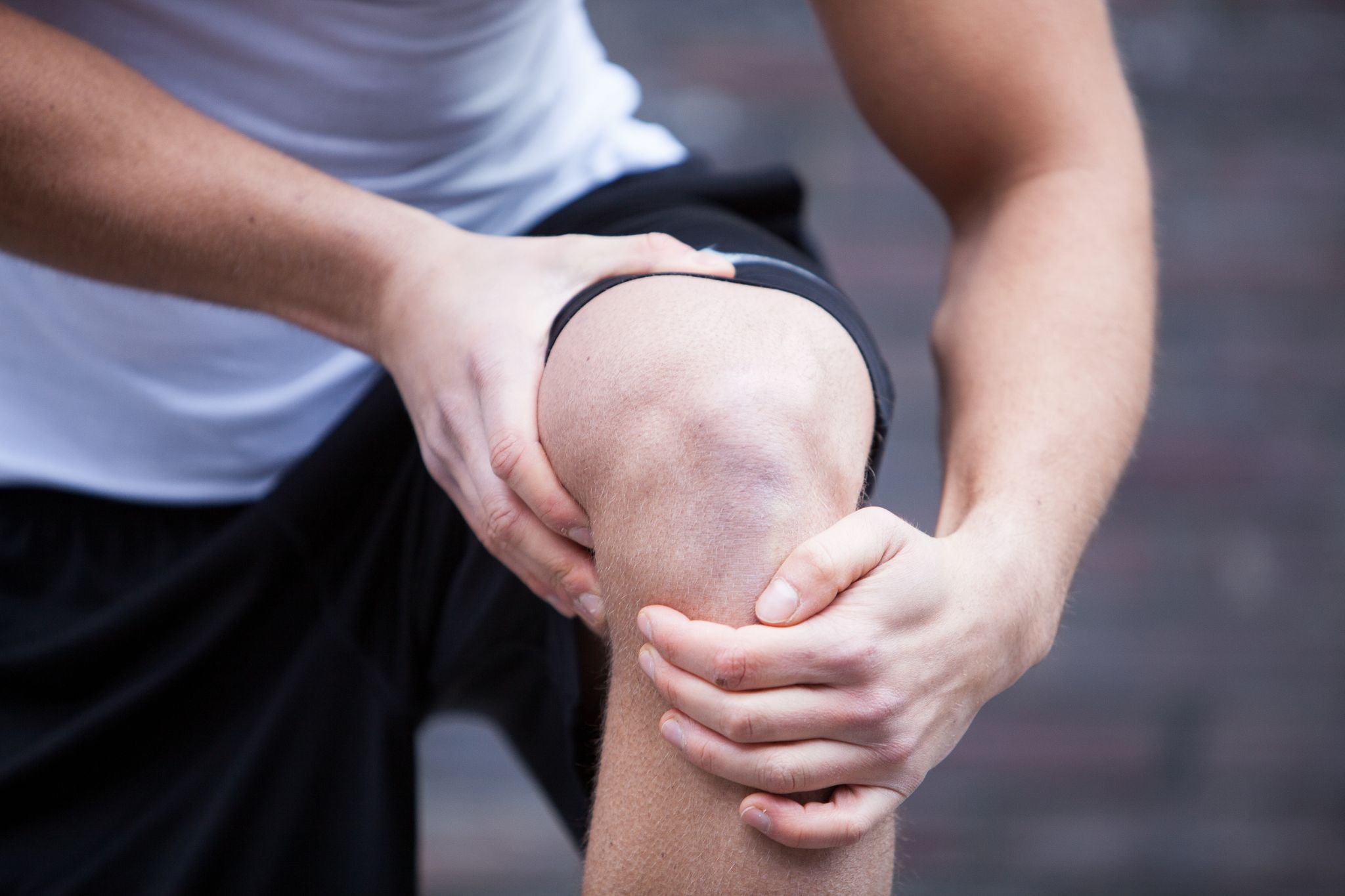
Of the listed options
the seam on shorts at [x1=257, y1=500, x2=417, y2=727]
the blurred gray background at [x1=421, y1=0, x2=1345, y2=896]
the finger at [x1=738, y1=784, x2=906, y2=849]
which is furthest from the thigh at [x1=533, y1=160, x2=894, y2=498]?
the blurred gray background at [x1=421, y1=0, x2=1345, y2=896]

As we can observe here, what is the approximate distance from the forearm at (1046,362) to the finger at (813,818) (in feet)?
0.69

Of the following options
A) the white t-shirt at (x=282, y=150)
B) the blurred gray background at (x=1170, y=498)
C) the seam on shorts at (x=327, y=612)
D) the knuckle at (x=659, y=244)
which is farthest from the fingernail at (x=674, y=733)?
the blurred gray background at (x=1170, y=498)

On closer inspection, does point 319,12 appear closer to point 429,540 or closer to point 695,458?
point 429,540

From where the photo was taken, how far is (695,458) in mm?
639

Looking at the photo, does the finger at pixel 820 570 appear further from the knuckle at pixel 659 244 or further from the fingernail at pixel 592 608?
the knuckle at pixel 659 244

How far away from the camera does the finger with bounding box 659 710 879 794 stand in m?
0.60

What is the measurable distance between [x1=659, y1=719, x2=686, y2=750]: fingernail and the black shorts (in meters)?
0.34

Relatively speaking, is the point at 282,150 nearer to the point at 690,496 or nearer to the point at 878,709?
the point at 690,496

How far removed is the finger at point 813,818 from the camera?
1.99ft

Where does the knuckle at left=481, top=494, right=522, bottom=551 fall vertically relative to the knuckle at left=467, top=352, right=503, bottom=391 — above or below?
below

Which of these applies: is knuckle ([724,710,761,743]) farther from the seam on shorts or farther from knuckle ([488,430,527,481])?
the seam on shorts

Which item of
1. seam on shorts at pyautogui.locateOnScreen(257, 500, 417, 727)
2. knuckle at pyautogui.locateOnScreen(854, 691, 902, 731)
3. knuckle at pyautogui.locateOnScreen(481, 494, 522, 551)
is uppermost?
knuckle at pyautogui.locateOnScreen(481, 494, 522, 551)

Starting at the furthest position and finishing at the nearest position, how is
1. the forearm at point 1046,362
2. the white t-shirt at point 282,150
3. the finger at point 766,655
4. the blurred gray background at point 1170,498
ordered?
the blurred gray background at point 1170,498 < the white t-shirt at point 282,150 < the forearm at point 1046,362 < the finger at point 766,655

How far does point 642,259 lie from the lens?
746mm
